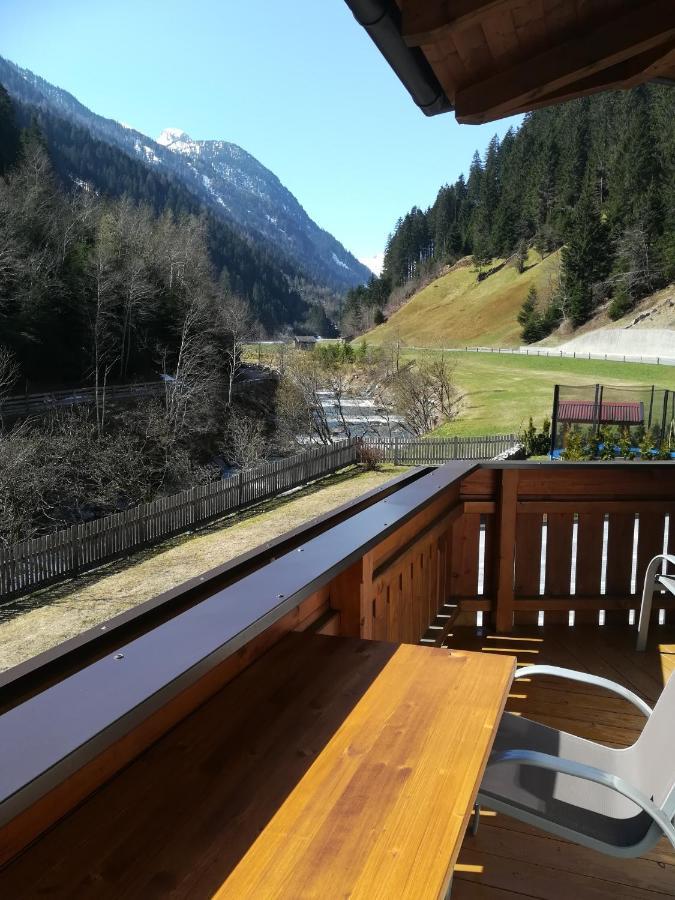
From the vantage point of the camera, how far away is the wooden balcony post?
3.14 meters

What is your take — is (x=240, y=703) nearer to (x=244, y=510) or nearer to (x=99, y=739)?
(x=99, y=739)

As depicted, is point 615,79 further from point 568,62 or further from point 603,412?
point 603,412

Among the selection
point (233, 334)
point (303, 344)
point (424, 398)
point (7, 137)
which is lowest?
point (424, 398)

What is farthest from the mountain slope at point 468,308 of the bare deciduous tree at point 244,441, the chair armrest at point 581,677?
the chair armrest at point 581,677

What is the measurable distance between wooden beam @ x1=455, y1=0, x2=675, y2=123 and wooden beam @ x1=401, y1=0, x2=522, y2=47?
0.60m

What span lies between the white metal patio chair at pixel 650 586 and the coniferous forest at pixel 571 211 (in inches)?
1410

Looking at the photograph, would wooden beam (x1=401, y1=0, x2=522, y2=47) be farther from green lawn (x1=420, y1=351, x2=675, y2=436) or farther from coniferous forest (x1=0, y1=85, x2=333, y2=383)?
coniferous forest (x1=0, y1=85, x2=333, y2=383)

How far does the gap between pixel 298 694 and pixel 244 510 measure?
15677mm

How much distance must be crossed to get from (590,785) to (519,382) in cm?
3055

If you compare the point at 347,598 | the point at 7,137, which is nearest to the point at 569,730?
the point at 347,598

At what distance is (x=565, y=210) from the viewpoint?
54062 millimetres

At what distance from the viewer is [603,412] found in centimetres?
1471

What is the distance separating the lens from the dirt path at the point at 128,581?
9.41m

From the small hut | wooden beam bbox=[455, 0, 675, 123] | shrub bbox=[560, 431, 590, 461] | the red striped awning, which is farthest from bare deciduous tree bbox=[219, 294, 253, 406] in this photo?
wooden beam bbox=[455, 0, 675, 123]
